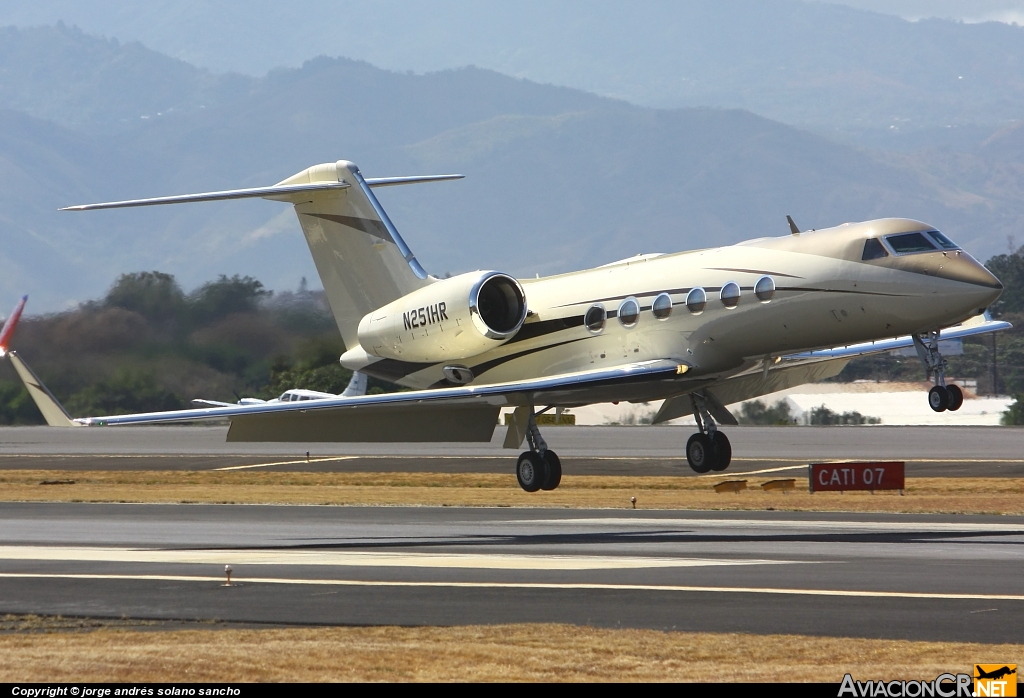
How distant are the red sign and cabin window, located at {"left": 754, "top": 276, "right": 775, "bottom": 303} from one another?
14648 mm

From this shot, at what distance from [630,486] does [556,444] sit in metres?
18.8

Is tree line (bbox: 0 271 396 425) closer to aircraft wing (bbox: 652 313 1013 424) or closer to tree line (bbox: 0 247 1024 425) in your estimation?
tree line (bbox: 0 247 1024 425)

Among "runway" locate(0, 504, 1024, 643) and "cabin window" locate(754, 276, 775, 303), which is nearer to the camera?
"runway" locate(0, 504, 1024, 643)

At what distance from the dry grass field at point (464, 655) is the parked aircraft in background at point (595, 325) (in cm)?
845

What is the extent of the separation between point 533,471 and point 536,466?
0.12m

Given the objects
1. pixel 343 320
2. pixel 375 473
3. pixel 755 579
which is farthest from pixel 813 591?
pixel 375 473

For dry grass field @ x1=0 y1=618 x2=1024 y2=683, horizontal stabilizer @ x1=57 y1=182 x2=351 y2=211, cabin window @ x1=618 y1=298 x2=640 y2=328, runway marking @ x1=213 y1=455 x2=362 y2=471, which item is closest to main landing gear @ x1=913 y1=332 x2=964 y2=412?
cabin window @ x1=618 y1=298 x2=640 y2=328

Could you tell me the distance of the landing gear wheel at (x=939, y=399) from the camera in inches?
827

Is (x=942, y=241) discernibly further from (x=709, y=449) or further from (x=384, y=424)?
(x=384, y=424)

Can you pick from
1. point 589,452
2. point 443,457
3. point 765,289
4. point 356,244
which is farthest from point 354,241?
point 589,452

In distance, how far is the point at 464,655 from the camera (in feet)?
42.0

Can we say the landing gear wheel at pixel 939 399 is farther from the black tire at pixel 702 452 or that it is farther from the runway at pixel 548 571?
the black tire at pixel 702 452

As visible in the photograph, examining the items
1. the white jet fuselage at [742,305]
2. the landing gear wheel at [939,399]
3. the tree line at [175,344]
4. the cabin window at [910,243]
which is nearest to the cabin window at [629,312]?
the white jet fuselage at [742,305]

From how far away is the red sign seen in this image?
121ft
